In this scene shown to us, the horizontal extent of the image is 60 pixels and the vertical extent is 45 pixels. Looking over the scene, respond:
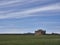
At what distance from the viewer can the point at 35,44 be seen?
43.9 m

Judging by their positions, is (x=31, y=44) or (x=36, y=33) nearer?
(x=31, y=44)

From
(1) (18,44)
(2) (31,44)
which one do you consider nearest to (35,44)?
(2) (31,44)

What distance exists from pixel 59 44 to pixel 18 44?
28.4ft

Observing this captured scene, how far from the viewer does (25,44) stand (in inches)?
1736

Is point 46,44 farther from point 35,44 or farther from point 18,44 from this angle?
point 18,44

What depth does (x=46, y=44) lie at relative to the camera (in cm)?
4375

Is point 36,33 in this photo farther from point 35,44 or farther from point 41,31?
point 35,44

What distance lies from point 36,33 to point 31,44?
81.4 meters

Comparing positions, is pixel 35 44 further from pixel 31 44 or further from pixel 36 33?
pixel 36 33

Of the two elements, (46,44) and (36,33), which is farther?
(36,33)

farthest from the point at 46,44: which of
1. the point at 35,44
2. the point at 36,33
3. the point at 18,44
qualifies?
the point at 36,33

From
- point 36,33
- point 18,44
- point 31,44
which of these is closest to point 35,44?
point 31,44

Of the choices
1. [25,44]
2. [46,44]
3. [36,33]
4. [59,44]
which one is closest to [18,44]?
[25,44]

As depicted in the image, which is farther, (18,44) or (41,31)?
(41,31)
